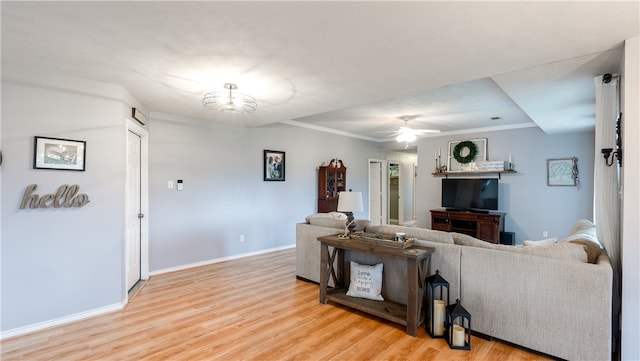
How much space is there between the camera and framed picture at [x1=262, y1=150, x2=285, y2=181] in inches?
220

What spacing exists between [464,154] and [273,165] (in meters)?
4.12

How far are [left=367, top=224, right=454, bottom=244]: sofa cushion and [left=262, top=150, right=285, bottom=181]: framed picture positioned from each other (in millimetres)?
2697

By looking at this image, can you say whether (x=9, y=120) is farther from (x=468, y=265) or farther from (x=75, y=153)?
(x=468, y=265)

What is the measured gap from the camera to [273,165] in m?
5.71

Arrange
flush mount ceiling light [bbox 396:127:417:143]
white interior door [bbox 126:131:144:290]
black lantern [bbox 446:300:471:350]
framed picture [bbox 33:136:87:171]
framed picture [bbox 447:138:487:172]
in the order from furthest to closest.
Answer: framed picture [bbox 447:138:487:172] → flush mount ceiling light [bbox 396:127:417:143] → white interior door [bbox 126:131:144:290] → framed picture [bbox 33:136:87:171] → black lantern [bbox 446:300:471:350]

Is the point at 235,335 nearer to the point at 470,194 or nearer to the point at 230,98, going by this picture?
the point at 230,98

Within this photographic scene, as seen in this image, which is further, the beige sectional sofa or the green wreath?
the green wreath

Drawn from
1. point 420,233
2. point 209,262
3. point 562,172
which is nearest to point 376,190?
point 562,172

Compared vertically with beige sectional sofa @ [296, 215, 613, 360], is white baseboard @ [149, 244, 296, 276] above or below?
below

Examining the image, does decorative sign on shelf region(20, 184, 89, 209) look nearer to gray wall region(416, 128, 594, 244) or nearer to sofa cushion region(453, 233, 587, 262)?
sofa cushion region(453, 233, 587, 262)

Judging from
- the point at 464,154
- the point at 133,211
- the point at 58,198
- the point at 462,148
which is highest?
the point at 462,148

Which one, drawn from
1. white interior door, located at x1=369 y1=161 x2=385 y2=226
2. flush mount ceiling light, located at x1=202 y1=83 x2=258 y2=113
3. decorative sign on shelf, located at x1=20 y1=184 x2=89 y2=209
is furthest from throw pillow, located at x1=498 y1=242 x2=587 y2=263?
white interior door, located at x1=369 y1=161 x2=385 y2=226

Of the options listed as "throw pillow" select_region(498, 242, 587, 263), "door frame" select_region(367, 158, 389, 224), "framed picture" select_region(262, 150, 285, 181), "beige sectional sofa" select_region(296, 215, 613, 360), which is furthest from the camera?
"door frame" select_region(367, 158, 389, 224)

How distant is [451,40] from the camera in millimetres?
2074
